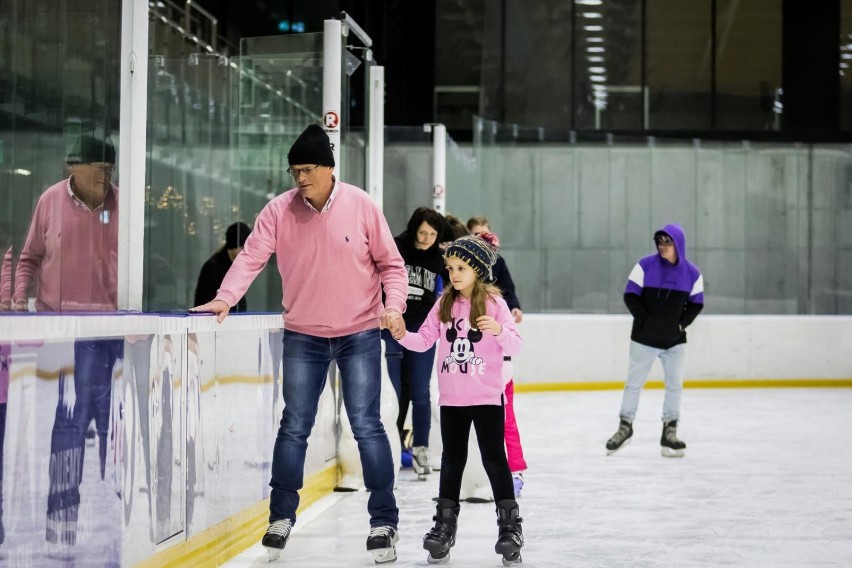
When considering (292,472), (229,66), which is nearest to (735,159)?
(229,66)

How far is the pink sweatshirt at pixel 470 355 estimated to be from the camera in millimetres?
4281

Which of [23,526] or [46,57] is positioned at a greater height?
[46,57]

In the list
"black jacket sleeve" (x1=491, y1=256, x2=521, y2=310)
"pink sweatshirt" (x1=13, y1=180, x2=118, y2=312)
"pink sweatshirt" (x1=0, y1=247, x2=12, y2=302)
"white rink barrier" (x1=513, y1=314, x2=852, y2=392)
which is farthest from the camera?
"white rink barrier" (x1=513, y1=314, x2=852, y2=392)

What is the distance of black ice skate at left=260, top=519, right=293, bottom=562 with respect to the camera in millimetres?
4148

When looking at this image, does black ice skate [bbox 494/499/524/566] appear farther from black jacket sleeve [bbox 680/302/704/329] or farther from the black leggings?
black jacket sleeve [bbox 680/302/704/329]

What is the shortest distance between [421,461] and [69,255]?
3.39 metres

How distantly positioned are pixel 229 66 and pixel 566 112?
11.2 metres

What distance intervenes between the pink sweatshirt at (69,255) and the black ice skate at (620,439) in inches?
187

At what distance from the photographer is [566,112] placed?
18172 mm

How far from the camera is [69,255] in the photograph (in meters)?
3.43

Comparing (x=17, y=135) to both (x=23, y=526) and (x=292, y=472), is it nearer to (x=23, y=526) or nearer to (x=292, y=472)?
(x=23, y=526)

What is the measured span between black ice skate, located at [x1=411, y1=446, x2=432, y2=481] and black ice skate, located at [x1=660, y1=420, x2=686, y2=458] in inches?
77.0

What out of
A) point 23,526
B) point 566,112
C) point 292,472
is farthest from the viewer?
point 566,112

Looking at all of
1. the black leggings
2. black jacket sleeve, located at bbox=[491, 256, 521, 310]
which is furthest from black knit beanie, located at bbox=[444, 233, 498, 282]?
black jacket sleeve, located at bbox=[491, 256, 521, 310]
